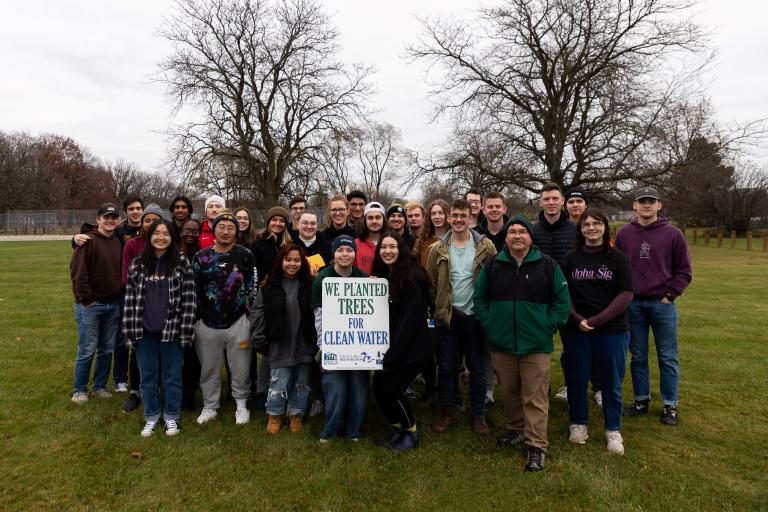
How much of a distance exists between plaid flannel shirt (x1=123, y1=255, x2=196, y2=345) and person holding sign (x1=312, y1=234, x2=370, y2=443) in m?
1.30

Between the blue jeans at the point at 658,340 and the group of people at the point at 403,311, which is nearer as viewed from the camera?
the group of people at the point at 403,311

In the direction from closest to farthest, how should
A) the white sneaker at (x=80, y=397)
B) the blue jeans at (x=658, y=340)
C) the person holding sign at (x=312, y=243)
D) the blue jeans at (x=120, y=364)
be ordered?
the blue jeans at (x=658, y=340)
the person holding sign at (x=312, y=243)
the white sneaker at (x=80, y=397)
the blue jeans at (x=120, y=364)

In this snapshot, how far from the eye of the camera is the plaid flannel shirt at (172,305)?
14.7 feet

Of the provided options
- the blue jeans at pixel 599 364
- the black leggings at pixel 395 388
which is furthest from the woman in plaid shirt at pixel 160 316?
the blue jeans at pixel 599 364

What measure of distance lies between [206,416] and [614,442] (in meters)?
4.17

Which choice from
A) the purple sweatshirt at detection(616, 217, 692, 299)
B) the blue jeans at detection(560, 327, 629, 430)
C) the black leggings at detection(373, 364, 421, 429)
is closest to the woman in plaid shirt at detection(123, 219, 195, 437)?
the black leggings at detection(373, 364, 421, 429)

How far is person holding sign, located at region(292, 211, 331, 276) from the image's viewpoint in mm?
5176

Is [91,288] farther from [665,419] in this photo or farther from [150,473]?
[665,419]

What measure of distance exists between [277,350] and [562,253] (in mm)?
3251

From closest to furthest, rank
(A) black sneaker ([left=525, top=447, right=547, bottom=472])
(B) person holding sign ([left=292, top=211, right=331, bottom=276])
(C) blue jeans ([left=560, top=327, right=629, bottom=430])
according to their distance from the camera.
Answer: (A) black sneaker ([left=525, top=447, right=547, bottom=472]) < (C) blue jeans ([left=560, top=327, right=629, bottom=430]) < (B) person holding sign ([left=292, top=211, right=331, bottom=276])

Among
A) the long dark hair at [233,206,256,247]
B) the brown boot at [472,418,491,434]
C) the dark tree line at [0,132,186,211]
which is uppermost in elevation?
the dark tree line at [0,132,186,211]

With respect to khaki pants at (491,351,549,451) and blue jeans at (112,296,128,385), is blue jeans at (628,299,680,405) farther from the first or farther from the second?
blue jeans at (112,296,128,385)

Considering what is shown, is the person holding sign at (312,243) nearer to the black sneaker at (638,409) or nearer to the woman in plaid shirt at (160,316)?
the woman in plaid shirt at (160,316)

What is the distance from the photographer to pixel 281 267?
4613mm
